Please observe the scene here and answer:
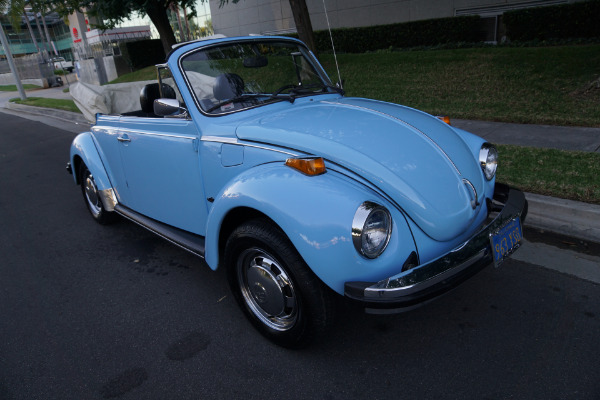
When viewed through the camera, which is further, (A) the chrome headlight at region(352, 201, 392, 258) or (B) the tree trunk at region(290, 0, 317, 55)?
(B) the tree trunk at region(290, 0, 317, 55)

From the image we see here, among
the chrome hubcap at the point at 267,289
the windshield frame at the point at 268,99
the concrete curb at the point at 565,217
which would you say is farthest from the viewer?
the concrete curb at the point at 565,217

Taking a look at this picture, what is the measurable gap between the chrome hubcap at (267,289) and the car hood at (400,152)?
A: 72cm

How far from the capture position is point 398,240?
2.27 metres

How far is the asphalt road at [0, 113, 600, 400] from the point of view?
7.76ft

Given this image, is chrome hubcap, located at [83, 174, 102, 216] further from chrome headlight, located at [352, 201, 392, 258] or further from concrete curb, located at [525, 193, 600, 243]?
concrete curb, located at [525, 193, 600, 243]

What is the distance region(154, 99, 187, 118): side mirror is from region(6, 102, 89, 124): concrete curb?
1069 cm

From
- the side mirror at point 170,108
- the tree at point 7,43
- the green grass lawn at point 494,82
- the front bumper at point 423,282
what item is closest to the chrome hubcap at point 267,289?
the front bumper at point 423,282

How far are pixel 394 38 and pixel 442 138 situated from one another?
1275 centimetres

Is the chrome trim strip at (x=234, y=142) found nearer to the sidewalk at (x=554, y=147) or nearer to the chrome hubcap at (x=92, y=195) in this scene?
the chrome hubcap at (x=92, y=195)

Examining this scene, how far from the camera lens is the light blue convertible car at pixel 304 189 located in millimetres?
2195

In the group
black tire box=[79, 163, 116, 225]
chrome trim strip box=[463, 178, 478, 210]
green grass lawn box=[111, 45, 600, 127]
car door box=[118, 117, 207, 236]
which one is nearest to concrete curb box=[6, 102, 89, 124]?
green grass lawn box=[111, 45, 600, 127]

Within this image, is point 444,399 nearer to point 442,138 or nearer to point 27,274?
point 442,138

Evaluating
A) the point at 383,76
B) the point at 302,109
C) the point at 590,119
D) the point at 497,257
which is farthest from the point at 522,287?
the point at 383,76

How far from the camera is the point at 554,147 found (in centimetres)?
561
